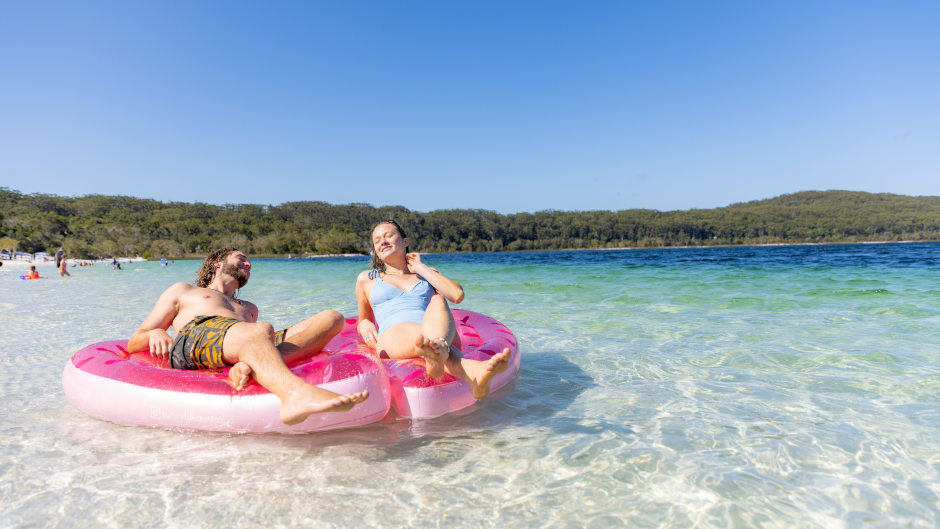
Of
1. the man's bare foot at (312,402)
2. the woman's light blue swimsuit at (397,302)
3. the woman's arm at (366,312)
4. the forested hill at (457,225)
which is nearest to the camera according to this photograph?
the man's bare foot at (312,402)

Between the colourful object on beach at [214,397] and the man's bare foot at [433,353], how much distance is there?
0.25 meters

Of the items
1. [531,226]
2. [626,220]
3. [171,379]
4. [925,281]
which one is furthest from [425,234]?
[171,379]

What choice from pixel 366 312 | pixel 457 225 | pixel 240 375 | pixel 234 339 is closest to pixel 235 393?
pixel 240 375

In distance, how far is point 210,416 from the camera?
2.65m

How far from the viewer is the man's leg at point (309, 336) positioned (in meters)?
3.06

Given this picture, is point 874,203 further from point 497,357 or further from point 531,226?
point 497,357

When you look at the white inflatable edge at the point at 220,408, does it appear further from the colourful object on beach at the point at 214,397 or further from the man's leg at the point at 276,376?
the man's leg at the point at 276,376

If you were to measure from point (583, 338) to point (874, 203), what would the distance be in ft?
396

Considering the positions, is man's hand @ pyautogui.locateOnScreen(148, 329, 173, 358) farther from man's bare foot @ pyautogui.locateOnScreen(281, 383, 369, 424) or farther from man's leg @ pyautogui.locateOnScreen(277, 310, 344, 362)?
man's bare foot @ pyautogui.locateOnScreen(281, 383, 369, 424)

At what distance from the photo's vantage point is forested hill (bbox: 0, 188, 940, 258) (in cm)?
8038

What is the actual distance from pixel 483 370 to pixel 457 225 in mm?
105501

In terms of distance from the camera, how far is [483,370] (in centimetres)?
278

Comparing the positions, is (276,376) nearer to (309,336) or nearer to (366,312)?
(309,336)

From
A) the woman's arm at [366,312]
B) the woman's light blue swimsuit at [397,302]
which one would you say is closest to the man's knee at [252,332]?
the woman's light blue swimsuit at [397,302]
